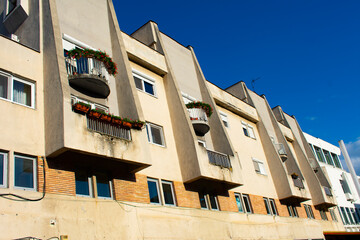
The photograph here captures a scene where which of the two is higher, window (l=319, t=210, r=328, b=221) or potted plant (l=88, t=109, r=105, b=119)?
potted plant (l=88, t=109, r=105, b=119)

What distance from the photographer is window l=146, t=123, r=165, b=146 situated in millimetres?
16125

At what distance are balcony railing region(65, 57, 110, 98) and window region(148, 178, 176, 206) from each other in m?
4.15

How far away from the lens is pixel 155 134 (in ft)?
54.5

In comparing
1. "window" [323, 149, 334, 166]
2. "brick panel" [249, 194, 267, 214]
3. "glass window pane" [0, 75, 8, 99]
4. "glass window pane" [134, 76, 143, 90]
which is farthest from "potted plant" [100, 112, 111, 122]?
"window" [323, 149, 334, 166]

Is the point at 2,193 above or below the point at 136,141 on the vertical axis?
below

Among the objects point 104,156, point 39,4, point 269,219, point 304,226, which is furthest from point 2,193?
point 304,226

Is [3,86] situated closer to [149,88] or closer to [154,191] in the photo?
[154,191]

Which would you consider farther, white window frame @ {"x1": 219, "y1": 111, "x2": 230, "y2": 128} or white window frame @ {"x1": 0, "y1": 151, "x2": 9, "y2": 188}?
white window frame @ {"x1": 219, "y1": 111, "x2": 230, "y2": 128}

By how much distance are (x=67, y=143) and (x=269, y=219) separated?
1403cm

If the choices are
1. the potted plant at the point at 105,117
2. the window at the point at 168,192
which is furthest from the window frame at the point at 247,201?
the potted plant at the point at 105,117

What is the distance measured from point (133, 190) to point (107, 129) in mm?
2507

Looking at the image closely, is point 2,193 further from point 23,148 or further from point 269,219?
point 269,219

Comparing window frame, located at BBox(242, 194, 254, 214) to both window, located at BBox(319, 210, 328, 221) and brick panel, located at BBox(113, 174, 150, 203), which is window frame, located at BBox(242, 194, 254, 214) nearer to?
brick panel, located at BBox(113, 174, 150, 203)

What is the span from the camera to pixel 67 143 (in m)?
10.8
